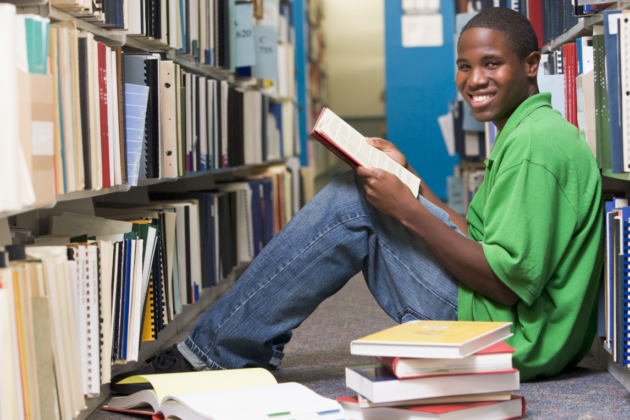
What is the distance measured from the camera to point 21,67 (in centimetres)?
90

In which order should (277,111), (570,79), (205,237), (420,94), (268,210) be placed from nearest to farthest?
(570,79), (205,237), (268,210), (277,111), (420,94)

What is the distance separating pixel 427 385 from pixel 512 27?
730 millimetres

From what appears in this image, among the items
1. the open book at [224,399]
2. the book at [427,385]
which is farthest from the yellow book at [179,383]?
the book at [427,385]

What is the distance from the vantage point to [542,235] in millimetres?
1165

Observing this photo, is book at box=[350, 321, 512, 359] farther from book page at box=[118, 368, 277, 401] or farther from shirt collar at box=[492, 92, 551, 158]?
shirt collar at box=[492, 92, 551, 158]

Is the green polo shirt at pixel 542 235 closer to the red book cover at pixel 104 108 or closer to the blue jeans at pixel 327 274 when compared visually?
the blue jeans at pixel 327 274

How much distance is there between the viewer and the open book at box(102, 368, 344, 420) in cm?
110

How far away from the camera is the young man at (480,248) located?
3.89ft

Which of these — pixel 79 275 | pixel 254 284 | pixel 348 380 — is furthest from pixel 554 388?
pixel 79 275

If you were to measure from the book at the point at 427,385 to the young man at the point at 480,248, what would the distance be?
17cm

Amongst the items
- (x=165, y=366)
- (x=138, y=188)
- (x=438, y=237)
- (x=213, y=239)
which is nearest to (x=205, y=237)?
(x=213, y=239)

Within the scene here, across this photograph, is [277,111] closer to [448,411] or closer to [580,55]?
[580,55]

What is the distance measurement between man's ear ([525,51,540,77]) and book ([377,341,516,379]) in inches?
23.1

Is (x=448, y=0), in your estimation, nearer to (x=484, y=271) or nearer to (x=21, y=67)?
(x=484, y=271)
